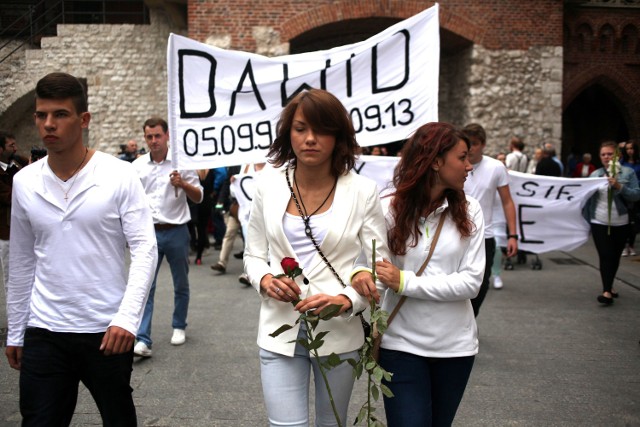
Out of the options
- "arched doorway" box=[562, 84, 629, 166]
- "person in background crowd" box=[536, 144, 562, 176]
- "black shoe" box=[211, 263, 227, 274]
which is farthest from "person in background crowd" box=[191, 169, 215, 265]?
"arched doorway" box=[562, 84, 629, 166]

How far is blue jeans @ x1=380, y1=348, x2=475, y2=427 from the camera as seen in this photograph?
9.46 feet

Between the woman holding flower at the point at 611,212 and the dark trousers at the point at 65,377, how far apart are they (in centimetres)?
647

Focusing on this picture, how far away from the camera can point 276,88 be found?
666 cm

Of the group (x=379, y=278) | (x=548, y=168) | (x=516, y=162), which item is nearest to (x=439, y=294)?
(x=379, y=278)

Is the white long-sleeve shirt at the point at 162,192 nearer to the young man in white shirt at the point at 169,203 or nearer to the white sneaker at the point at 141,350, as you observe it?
the young man in white shirt at the point at 169,203

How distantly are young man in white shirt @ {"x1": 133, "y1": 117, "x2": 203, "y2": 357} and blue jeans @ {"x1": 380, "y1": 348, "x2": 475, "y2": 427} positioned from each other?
11.7 feet

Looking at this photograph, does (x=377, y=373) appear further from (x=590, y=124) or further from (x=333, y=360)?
(x=590, y=124)

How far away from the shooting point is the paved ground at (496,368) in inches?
182

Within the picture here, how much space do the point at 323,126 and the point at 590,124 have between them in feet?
83.9

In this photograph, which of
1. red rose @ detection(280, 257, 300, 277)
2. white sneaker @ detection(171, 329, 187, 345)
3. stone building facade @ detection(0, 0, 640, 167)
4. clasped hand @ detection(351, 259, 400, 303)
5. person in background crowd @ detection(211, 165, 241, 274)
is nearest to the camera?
red rose @ detection(280, 257, 300, 277)

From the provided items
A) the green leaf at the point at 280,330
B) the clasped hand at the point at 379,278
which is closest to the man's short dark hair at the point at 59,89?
the green leaf at the point at 280,330

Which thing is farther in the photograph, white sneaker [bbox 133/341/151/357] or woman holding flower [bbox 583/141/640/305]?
woman holding flower [bbox 583/141/640/305]

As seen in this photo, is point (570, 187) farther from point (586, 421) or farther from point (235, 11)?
point (235, 11)

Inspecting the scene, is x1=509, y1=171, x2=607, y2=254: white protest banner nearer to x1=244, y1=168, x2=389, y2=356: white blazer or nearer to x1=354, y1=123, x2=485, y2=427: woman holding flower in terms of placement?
x1=354, y1=123, x2=485, y2=427: woman holding flower
